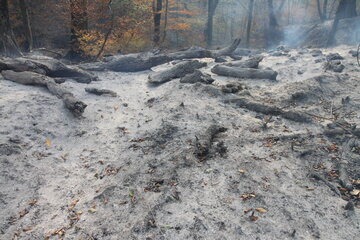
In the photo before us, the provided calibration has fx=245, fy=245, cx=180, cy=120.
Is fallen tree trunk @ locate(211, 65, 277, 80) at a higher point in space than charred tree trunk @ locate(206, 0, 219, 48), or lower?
lower

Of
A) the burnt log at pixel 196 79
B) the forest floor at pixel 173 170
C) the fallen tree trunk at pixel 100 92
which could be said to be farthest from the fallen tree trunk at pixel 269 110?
the fallen tree trunk at pixel 100 92

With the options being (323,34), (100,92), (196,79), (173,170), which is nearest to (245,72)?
(196,79)

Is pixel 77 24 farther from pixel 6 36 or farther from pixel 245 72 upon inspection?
pixel 245 72

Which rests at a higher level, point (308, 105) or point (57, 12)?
point (57, 12)

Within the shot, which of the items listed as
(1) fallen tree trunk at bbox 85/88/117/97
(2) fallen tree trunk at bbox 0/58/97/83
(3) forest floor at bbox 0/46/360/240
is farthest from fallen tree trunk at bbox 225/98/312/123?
(2) fallen tree trunk at bbox 0/58/97/83

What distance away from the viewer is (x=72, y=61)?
412 inches

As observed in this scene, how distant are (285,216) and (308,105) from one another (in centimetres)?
421

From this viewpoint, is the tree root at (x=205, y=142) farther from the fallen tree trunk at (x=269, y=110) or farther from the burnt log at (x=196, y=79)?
the burnt log at (x=196, y=79)

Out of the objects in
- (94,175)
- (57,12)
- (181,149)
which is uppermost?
(57,12)

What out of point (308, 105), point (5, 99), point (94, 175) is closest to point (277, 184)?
point (94, 175)

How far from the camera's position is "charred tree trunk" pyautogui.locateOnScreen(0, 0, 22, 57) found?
7.73 metres

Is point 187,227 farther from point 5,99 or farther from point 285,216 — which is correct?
point 5,99

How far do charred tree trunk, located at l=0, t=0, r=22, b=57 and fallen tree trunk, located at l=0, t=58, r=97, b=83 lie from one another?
1894 millimetres

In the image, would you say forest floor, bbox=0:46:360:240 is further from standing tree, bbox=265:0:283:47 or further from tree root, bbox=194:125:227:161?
standing tree, bbox=265:0:283:47
